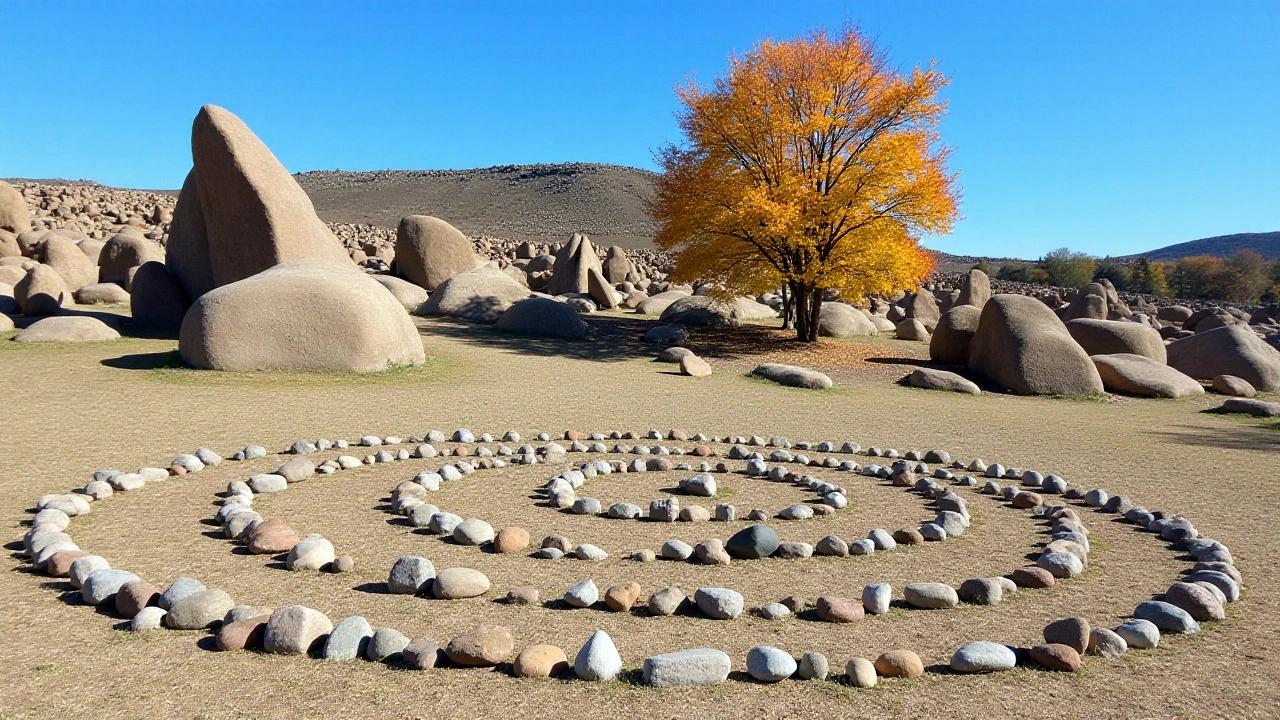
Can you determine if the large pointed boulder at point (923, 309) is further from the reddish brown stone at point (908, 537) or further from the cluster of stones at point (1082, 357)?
the reddish brown stone at point (908, 537)

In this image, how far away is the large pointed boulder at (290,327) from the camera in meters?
11.0

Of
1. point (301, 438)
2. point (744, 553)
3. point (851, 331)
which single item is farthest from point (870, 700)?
point (851, 331)

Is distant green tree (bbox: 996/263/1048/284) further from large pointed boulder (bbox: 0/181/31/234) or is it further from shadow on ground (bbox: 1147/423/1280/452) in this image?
large pointed boulder (bbox: 0/181/31/234)

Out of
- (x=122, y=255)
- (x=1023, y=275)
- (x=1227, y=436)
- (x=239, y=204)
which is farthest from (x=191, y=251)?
(x=1023, y=275)

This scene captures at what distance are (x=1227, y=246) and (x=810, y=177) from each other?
471ft

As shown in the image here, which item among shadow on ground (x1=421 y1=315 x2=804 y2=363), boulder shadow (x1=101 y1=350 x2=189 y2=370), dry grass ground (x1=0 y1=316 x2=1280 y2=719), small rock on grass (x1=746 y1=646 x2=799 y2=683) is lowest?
dry grass ground (x1=0 y1=316 x2=1280 y2=719)

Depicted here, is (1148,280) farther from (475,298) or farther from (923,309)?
(475,298)

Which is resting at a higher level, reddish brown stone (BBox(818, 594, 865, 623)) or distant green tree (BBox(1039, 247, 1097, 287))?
distant green tree (BBox(1039, 247, 1097, 287))

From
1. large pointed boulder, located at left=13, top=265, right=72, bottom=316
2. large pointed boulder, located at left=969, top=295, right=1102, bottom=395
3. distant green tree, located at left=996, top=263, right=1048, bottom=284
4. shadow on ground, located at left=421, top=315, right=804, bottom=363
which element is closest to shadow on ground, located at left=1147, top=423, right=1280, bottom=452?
large pointed boulder, located at left=969, top=295, right=1102, bottom=395

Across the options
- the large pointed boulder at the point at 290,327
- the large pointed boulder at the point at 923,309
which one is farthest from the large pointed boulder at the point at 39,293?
the large pointed boulder at the point at 923,309

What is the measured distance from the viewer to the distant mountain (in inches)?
4658

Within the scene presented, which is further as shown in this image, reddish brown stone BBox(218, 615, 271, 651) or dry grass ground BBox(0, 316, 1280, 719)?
reddish brown stone BBox(218, 615, 271, 651)

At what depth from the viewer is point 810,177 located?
19.4 metres

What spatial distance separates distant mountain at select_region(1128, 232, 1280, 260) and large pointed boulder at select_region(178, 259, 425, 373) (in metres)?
135
